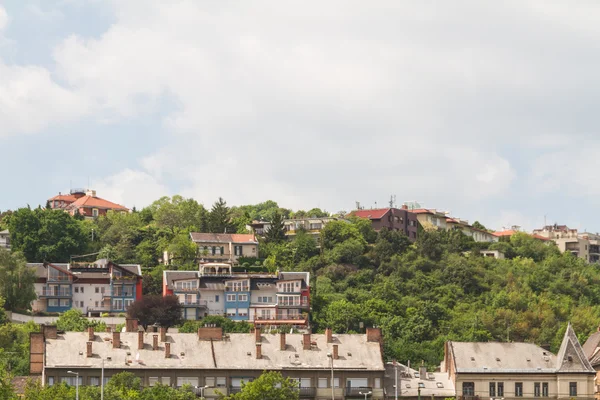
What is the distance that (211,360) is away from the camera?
380 feet

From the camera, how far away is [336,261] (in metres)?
182

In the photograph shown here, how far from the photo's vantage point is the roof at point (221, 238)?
186125 mm

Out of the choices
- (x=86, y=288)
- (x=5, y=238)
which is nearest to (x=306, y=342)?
(x=86, y=288)

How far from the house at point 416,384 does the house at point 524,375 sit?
3.36ft

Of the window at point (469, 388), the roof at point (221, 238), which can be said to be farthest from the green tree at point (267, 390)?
the roof at point (221, 238)

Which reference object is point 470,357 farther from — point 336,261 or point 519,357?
point 336,261

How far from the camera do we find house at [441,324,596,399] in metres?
117

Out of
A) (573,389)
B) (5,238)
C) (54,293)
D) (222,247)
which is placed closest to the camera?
(573,389)

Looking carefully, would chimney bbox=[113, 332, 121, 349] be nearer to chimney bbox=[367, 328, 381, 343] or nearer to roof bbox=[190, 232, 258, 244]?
chimney bbox=[367, 328, 381, 343]

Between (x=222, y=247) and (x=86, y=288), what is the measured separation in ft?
81.0

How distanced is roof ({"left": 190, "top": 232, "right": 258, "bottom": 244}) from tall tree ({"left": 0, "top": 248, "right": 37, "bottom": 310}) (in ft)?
106

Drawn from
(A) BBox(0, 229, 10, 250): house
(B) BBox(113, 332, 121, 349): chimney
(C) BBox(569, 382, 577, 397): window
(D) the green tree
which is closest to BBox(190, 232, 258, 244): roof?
(A) BBox(0, 229, 10, 250): house

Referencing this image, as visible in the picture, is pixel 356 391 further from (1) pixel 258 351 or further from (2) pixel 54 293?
(2) pixel 54 293

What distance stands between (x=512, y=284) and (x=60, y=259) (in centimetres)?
5851
